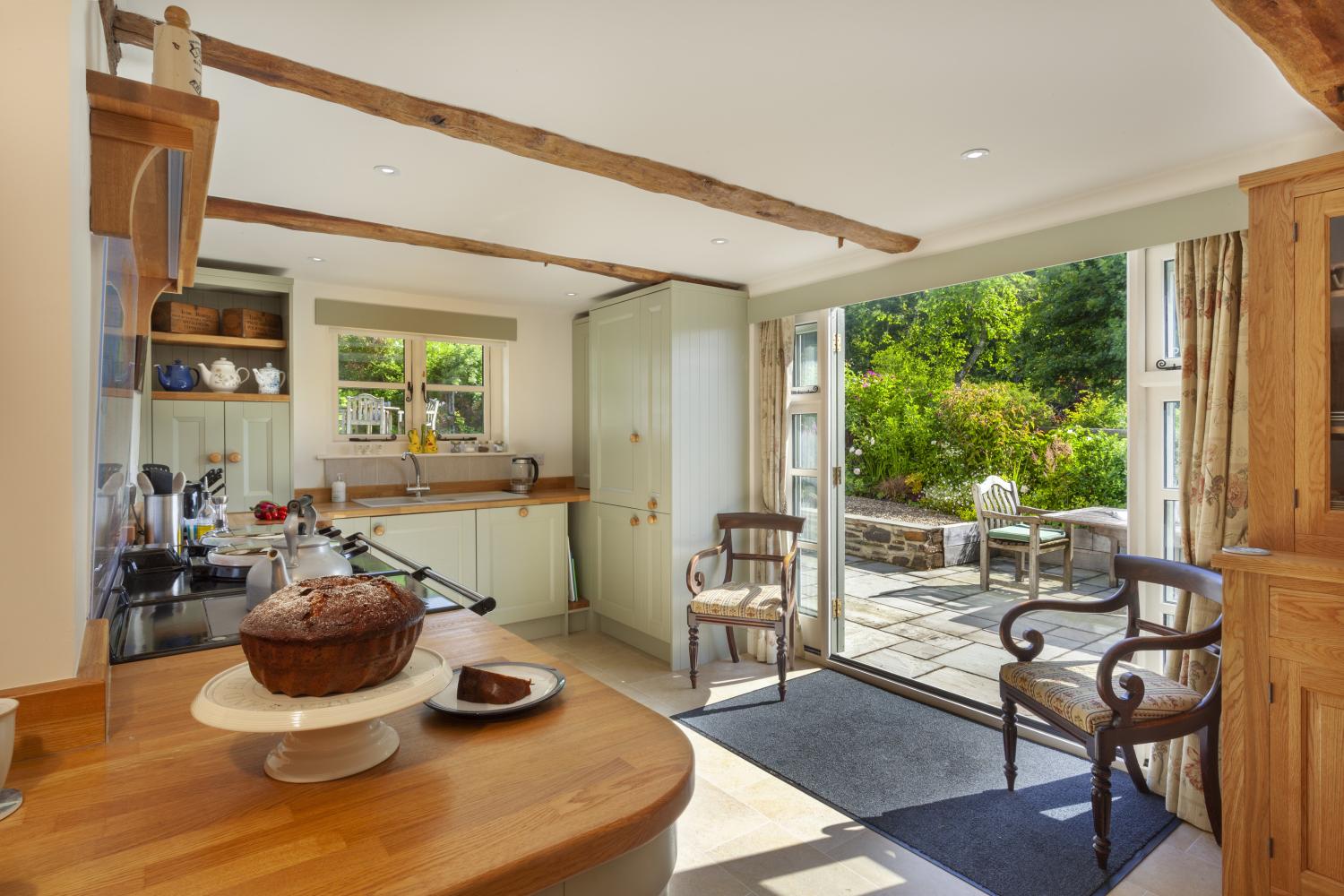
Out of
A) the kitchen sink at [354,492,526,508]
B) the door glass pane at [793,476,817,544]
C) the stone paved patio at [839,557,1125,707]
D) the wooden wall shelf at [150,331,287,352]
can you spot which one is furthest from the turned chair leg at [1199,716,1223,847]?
the wooden wall shelf at [150,331,287,352]

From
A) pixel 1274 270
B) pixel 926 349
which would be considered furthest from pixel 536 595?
pixel 926 349

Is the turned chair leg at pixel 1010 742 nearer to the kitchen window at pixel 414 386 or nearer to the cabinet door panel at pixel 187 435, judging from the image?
the kitchen window at pixel 414 386

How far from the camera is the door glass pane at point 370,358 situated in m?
4.53

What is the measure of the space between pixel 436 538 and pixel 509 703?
3.41m

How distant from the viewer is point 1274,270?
1.98 m

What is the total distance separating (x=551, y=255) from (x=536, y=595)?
224cm

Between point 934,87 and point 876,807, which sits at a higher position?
point 934,87

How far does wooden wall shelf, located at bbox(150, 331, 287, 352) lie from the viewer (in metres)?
3.77

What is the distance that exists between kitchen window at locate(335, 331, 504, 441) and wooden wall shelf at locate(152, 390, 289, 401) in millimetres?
477

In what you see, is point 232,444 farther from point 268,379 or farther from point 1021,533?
point 1021,533

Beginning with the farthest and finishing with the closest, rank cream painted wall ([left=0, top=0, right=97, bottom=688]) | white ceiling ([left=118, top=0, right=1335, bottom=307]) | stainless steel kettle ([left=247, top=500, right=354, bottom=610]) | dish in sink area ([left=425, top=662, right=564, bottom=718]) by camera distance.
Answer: white ceiling ([left=118, top=0, right=1335, bottom=307]), stainless steel kettle ([left=247, top=500, right=354, bottom=610]), dish in sink area ([left=425, top=662, right=564, bottom=718]), cream painted wall ([left=0, top=0, right=97, bottom=688])

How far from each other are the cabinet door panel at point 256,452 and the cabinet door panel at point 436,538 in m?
0.49

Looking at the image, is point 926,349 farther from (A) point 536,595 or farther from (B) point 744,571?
(A) point 536,595

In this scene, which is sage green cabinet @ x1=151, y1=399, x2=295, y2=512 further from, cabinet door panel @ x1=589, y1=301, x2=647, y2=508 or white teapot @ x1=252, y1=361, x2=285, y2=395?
cabinet door panel @ x1=589, y1=301, x2=647, y2=508
